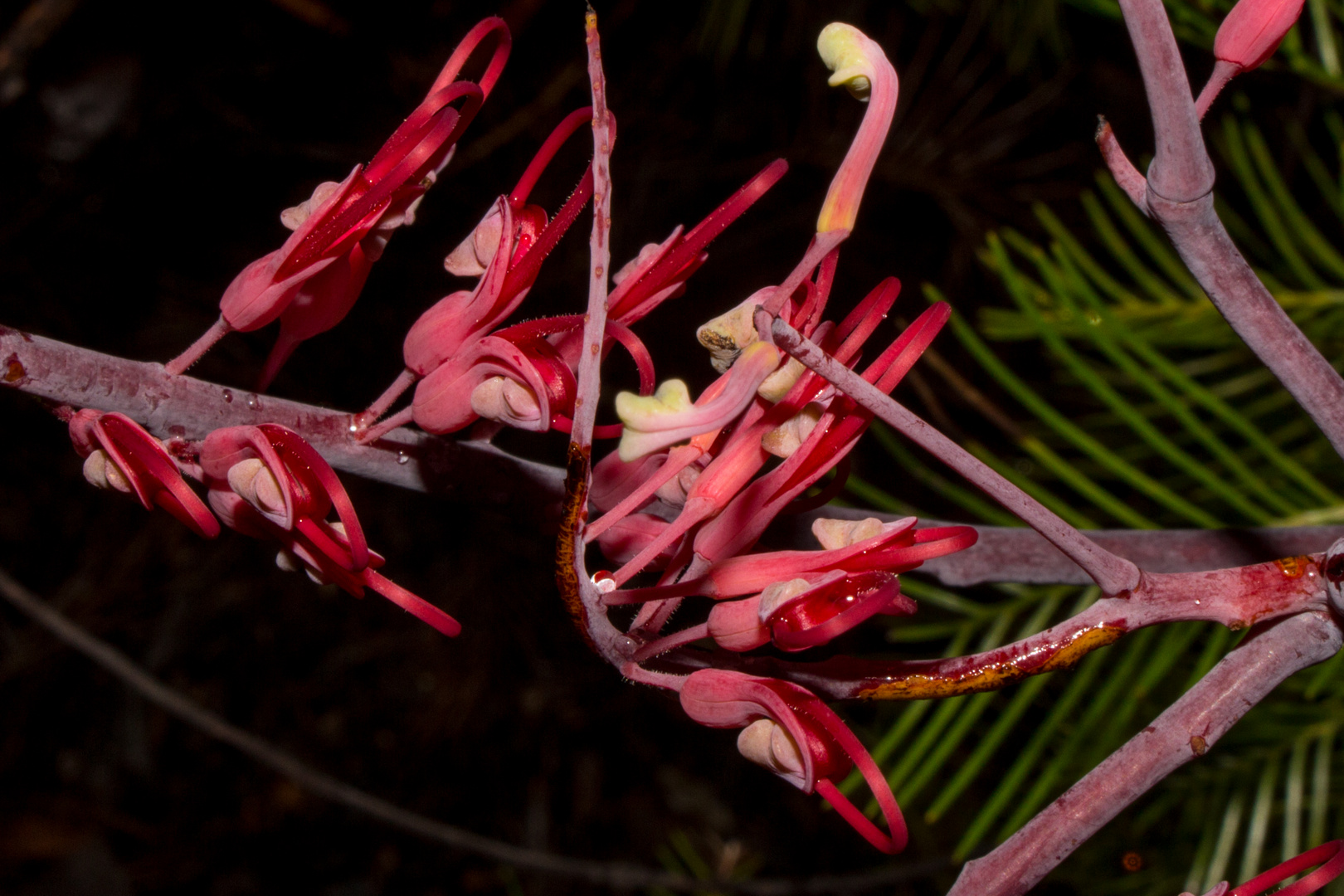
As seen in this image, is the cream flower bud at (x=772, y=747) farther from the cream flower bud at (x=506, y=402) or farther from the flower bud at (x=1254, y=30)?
the flower bud at (x=1254, y=30)

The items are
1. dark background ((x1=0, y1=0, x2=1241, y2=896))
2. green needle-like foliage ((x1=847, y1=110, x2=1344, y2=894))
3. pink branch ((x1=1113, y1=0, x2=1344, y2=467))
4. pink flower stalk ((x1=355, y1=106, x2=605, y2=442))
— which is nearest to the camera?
pink branch ((x1=1113, y1=0, x2=1344, y2=467))

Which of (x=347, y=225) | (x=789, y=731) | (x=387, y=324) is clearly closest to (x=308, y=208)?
(x=347, y=225)

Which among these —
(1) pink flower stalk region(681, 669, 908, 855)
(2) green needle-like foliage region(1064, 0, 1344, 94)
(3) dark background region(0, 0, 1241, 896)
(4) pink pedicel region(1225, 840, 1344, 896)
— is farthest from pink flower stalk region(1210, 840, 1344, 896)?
(3) dark background region(0, 0, 1241, 896)

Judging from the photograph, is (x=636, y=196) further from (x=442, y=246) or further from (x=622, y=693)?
(x=622, y=693)

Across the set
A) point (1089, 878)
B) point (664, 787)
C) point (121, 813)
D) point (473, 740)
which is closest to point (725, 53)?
point (1089, 878)

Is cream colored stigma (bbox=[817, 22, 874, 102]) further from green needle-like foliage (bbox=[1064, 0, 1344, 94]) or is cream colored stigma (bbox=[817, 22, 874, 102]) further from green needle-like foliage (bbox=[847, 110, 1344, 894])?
green needle-like foliage (bbox=[1064, 0, 1344, 94])

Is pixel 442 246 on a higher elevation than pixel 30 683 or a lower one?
higher
